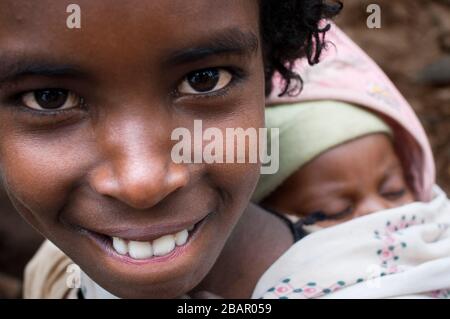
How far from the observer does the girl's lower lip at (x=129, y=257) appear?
97 cm

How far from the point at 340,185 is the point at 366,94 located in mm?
178

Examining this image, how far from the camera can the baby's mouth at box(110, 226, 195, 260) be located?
956 mm

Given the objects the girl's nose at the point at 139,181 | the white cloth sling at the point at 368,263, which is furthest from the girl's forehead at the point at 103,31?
the white cloth sling at the point at 368,263

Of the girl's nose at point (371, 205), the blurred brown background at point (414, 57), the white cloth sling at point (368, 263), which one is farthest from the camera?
the blurred brown background at point (414, 57)

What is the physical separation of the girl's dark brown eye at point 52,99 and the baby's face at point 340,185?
0.56 m

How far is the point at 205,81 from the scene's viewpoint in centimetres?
93

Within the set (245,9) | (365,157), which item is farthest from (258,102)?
(365,157)

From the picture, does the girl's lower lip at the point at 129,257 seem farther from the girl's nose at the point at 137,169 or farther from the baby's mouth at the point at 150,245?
the girl's nose at the point at 137,169

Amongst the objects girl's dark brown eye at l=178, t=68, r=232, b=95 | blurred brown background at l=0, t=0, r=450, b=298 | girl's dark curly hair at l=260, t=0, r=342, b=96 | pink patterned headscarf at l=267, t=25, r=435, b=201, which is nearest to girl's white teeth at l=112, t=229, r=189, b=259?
girl's dark brown eye at l=178, t=68, r=232, b=95

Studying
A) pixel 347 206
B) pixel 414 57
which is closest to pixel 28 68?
pixel 347 206

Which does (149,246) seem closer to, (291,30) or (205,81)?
(205,81)

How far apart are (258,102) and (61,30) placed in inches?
11.4

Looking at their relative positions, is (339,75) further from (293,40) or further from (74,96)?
(74,96)

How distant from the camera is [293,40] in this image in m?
1.17
